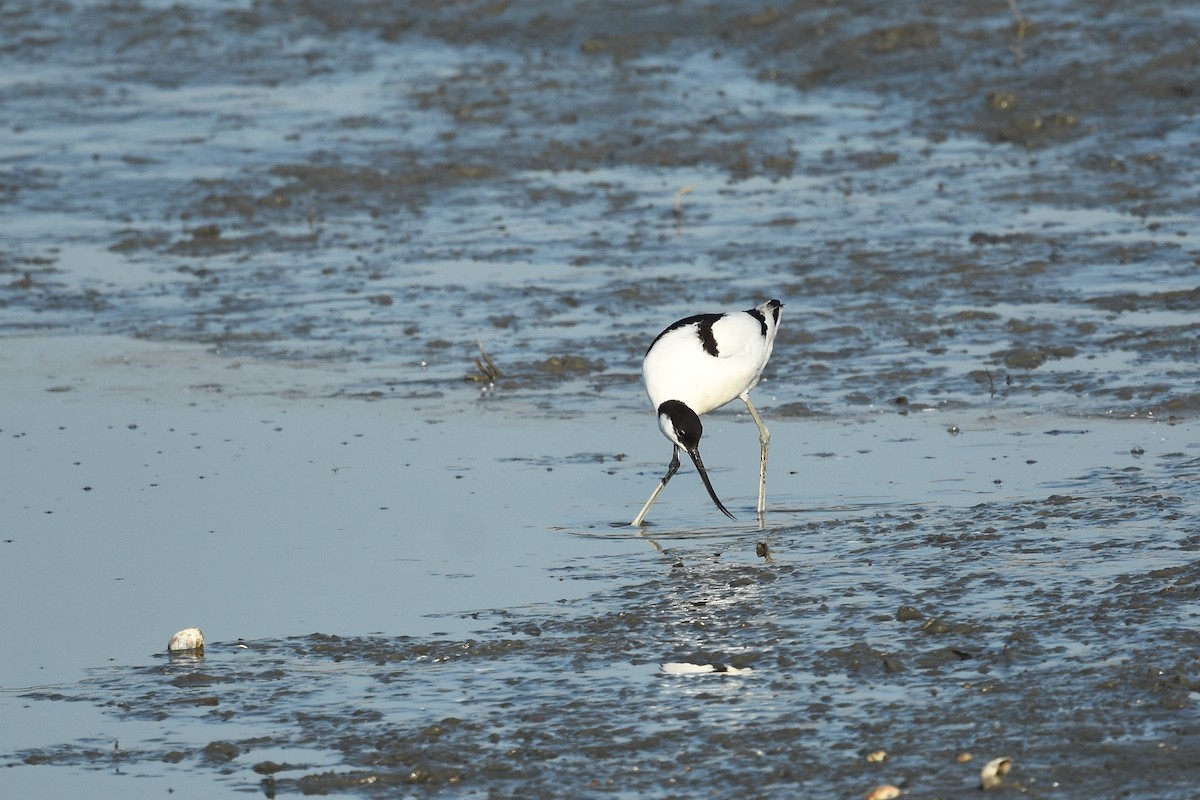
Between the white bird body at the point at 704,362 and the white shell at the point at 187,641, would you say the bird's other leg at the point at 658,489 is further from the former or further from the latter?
the white shell at the point at 187,641

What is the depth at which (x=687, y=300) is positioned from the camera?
36.2ft

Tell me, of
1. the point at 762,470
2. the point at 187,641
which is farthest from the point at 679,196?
the point at 187,641

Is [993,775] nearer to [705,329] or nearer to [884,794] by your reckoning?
[884,794]

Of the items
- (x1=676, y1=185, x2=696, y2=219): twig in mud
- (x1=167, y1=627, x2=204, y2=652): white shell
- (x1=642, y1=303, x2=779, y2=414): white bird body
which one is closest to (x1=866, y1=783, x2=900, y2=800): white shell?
(x1=167, y1=627, x2=204, y2=652): white shell

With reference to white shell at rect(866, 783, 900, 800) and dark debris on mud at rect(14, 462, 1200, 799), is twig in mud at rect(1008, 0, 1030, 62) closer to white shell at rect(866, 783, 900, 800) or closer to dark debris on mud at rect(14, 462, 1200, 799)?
dark debris on mud at rect(14, 462, 1200, 799)

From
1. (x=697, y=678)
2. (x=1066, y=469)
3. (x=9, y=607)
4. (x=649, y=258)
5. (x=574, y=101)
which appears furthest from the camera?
(x=574, y=101)

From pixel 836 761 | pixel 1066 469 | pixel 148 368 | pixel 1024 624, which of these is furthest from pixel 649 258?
pixel 836 761

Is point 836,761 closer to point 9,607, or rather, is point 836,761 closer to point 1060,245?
point 9,607

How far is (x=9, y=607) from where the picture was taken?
21.6 feet

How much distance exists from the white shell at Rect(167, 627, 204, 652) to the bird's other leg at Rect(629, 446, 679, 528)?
2052mm

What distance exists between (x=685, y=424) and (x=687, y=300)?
11.7ft

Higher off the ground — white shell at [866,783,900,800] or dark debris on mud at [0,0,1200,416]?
dark debris on mud at [0,0,1200,416]

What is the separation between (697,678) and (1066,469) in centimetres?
274

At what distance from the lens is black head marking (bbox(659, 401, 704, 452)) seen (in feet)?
24.7
